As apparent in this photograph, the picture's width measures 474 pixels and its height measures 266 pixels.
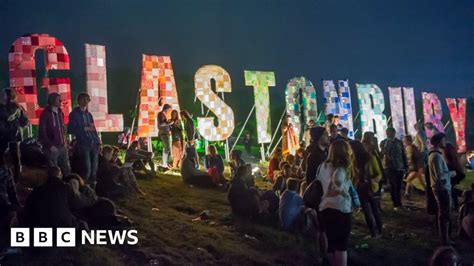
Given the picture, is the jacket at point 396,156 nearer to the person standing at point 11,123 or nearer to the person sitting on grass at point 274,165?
the person sitting on grass at point 274,165

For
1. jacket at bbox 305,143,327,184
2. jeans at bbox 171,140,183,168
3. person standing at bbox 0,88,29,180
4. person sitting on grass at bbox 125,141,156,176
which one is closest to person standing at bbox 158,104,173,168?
jeans at bbox 171,140,183,168

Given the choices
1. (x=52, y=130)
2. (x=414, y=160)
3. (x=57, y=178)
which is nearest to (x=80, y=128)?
(x=52, y=130)

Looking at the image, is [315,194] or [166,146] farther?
[166,146]

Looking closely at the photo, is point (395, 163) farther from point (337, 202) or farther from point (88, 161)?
point (88, 161)

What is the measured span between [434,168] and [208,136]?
894cm

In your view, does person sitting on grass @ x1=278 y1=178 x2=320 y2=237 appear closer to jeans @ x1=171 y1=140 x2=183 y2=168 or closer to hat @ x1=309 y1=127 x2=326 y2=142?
hat @ x1=309 y1=127 x2=326 y2=142

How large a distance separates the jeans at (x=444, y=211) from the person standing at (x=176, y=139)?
7933 mm

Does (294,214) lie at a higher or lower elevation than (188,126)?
lower

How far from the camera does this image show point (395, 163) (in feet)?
36.9

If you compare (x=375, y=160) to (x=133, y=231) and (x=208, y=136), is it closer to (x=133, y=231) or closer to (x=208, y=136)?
(x=133, y=231)

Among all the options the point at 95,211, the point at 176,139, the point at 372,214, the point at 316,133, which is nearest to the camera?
the point at 316,133

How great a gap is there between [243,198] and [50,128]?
399 cm

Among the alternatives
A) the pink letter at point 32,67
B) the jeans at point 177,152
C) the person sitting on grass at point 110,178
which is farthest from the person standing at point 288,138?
the pink letter at point 32,67

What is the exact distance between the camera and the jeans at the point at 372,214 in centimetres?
857
